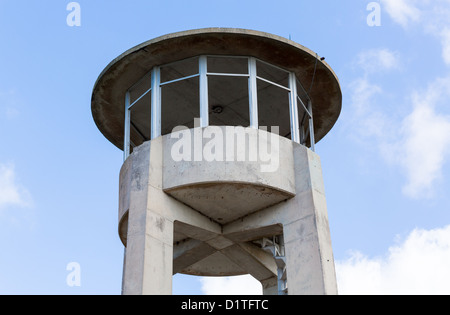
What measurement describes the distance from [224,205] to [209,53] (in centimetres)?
450

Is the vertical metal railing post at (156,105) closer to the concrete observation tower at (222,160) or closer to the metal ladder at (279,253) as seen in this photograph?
the concrete observation tower at (222,160)

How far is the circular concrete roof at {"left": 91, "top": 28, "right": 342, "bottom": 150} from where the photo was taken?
20828mm

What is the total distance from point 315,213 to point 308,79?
5.12 meters

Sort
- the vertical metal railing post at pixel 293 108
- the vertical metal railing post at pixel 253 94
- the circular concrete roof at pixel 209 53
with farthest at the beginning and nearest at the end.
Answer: the vertical metal railing post at pixel 293 108
the circular concrete roof at pixel 209 53
the vertical metal railing post at pixel 253 94

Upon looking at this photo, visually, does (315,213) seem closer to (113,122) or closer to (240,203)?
(240,203)

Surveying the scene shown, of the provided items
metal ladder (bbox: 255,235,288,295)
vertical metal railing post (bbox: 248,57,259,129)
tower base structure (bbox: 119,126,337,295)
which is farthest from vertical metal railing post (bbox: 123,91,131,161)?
metal ladder (bbox: 255,235,288,295)

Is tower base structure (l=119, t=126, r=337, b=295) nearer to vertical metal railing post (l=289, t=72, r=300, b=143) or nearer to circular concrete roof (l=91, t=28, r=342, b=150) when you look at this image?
vertical metal railing post (l=289, t=72, r=300, b=143)

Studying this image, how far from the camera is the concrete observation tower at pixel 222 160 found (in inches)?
751

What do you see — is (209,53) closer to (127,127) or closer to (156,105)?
(156,105)

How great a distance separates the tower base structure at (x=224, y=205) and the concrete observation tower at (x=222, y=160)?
0.03m

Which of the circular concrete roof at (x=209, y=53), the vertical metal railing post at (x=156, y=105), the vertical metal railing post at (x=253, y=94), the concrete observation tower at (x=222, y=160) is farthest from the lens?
the vertical metal railing post at (x=156, y=105)

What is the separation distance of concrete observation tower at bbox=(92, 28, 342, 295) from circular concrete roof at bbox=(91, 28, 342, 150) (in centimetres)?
3

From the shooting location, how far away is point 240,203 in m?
20.7

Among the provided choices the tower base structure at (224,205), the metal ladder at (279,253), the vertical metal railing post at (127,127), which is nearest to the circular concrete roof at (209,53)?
the vertical metal railing post at (127,127)
